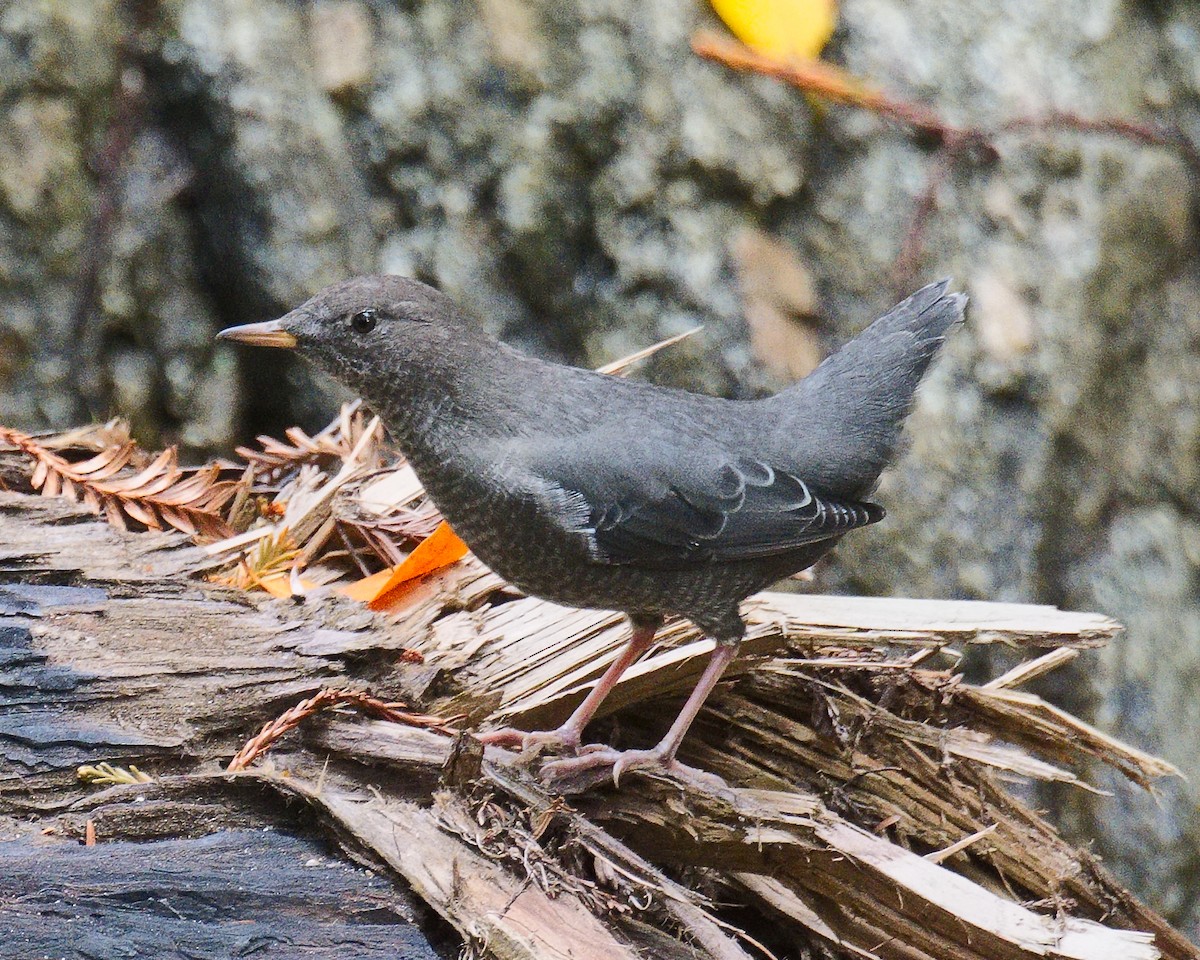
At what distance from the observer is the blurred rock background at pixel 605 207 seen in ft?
16.6

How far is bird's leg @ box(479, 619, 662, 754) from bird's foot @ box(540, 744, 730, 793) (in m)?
0.10

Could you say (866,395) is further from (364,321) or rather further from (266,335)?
(266,335)

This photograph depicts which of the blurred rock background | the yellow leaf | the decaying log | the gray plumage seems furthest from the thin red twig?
the yellow leaf

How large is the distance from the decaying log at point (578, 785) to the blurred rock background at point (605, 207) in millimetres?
1681

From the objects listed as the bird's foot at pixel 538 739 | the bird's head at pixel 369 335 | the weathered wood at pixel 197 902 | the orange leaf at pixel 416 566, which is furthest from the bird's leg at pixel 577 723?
the bird's head at pixel 369 335

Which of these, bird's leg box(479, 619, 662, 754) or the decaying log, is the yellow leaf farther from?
bird's leg box(479, 619, 662, 754)

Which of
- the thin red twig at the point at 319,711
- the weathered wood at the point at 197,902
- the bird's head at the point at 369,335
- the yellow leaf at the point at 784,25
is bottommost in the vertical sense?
the weathered wood at the point at 197,902

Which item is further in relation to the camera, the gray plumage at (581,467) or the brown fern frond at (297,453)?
the brown fern frond at (297,453)

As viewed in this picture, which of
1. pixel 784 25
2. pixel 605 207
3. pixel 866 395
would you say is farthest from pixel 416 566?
pixel 784 25

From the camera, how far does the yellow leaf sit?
497 centimetres

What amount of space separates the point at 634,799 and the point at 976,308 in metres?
2.95

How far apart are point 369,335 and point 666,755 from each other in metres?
1.37

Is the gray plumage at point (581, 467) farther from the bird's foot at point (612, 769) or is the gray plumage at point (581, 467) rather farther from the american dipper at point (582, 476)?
the bird's foot at point (612, 769)

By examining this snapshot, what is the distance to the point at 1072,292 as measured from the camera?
5117mm
